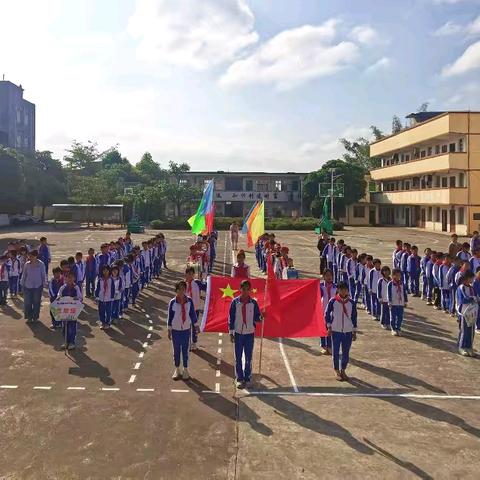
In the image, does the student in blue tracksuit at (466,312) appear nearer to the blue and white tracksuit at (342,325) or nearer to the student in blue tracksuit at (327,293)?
the student in blue tracksuit at (327,293)

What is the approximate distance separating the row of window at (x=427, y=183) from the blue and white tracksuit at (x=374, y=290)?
116 feet

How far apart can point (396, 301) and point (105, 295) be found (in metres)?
6.66

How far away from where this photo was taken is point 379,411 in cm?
754

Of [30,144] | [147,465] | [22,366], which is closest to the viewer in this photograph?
[147,465]

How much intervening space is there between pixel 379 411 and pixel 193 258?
10964mm

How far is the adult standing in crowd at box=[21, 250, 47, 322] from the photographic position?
42.3ft

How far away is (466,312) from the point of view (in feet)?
33.3

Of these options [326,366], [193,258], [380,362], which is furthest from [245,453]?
[193,258]

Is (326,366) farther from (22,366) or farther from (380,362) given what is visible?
(22,366)

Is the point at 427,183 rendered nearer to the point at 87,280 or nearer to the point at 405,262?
the point at 405,262

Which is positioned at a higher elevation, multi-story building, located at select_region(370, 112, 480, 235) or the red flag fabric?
multi-story building, located at select_region(370, 112, 480, 235)

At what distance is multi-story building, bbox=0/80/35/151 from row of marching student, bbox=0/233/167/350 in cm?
6062

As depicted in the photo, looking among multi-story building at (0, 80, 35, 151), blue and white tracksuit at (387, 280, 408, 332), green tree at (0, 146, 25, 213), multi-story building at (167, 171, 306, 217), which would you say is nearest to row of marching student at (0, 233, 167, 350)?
blue and white tracksuit at (387, 280, 408, 332)

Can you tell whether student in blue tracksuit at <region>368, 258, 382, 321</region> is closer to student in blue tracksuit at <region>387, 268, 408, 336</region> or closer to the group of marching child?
the group of marching child
